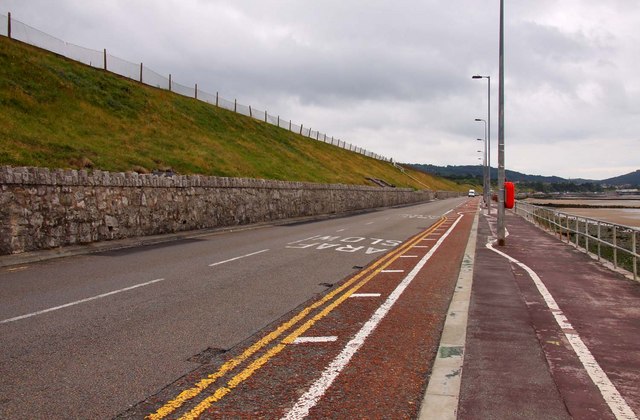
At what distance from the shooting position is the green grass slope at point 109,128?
75.1 feet

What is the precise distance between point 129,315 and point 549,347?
5.69 meters

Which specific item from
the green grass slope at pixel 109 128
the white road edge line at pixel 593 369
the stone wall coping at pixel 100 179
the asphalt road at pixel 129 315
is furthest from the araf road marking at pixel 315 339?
the green grass slope at pixel 109 128

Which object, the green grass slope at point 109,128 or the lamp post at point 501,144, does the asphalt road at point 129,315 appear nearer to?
the lamp post at point 501,144

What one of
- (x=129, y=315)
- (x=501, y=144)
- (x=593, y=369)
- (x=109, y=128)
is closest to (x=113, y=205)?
(x=129, y=315)

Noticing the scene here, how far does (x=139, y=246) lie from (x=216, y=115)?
41.0 metres

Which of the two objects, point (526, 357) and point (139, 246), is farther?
point (139, 246)

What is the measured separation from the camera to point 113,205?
701 inches

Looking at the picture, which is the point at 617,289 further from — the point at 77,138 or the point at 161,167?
the point at 77,138

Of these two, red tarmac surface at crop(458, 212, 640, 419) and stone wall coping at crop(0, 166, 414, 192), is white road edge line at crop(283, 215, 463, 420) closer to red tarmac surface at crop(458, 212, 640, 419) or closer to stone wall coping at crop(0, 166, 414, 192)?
red tarmac surface at crop(458, 212, 640, 419)

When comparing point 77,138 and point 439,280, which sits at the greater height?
point 77,138

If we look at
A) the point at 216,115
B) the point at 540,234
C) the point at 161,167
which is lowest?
the point at 540,234

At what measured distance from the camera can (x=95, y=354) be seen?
5715mm

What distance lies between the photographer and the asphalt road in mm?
4738

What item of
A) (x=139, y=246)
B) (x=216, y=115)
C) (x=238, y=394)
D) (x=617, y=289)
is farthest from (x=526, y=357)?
(x=216, y=115)
